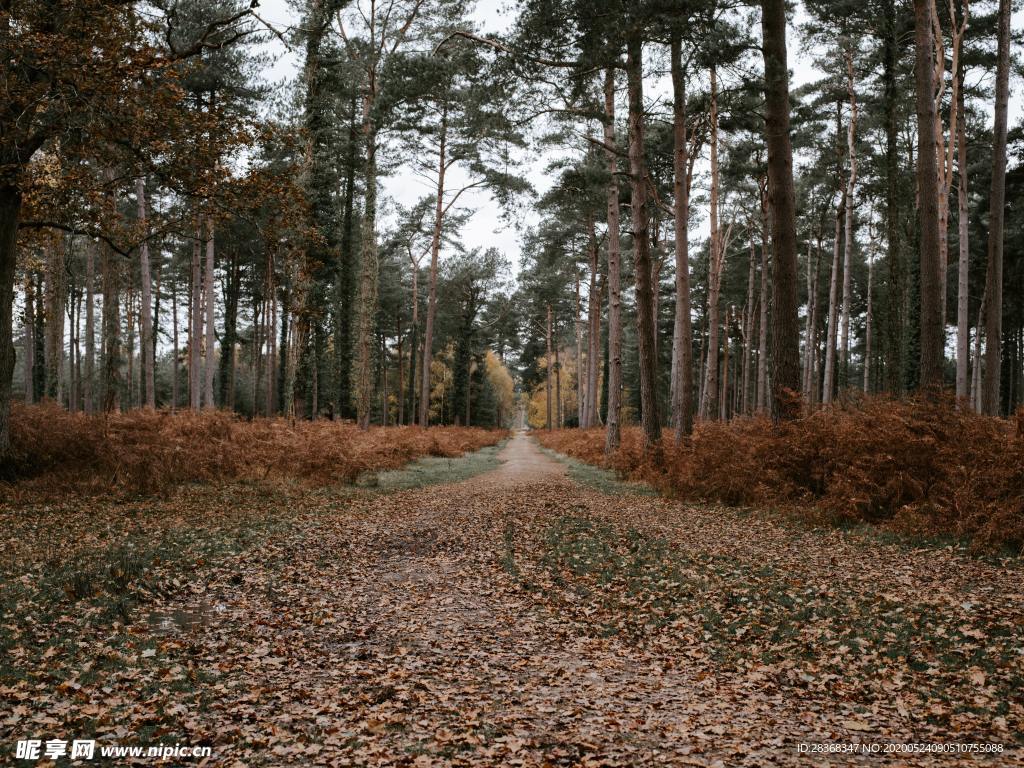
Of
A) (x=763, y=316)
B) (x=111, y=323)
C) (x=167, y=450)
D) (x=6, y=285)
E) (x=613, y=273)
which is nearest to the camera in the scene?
(x=6, y=285)

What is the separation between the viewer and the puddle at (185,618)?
4.25 metres

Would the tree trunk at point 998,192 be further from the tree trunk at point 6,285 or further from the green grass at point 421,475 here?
the tree trunk at point 6,285

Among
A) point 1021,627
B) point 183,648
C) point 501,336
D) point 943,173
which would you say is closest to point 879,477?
point 1021,627

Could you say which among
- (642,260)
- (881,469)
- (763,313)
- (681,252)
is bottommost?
(881,469)

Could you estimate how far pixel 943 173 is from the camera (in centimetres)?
1780

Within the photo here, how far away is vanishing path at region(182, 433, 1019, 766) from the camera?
2.87m

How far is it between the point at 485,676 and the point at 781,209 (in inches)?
370

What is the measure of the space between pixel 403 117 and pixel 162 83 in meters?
14.1

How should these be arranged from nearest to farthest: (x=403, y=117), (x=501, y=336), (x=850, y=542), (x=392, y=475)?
(x=850, y=542)
(x=392, y=475)
(x=403, y=117)
(x=501, y=336)

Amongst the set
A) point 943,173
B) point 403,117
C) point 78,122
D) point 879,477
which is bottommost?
point 879,477

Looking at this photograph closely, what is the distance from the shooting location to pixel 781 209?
1026cm

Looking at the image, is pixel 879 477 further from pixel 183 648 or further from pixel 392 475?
pixel 392 475

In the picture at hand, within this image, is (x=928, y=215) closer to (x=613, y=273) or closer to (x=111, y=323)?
(x=613, y=273)

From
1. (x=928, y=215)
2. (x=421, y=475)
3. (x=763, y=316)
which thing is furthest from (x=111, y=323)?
(x=763, y=316)
